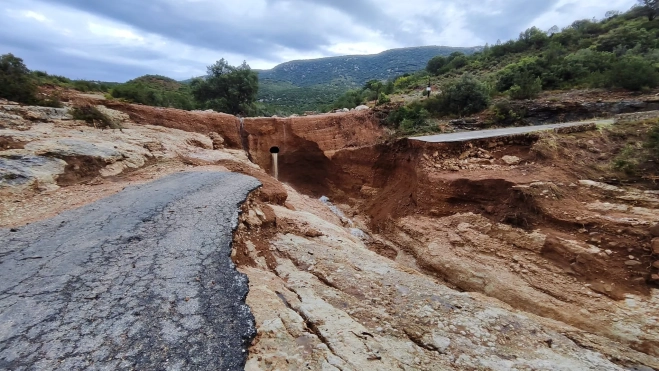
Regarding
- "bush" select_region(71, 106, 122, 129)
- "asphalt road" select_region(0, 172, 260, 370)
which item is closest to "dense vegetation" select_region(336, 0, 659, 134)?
"bush" select_region(71, 106, 122, 129)

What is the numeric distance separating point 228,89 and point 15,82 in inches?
543

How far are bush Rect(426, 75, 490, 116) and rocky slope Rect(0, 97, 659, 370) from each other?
5.90 meters

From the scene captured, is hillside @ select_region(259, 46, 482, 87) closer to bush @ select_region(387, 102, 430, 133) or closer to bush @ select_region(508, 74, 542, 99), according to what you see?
bush @ select_region(508, 74, 542, 99)

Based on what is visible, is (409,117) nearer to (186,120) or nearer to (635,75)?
(635,75)

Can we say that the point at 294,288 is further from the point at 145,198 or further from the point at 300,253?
the point at 145,198

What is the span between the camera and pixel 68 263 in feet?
11.0

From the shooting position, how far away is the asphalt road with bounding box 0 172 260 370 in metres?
2.28

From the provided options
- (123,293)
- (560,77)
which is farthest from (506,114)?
(123,293)

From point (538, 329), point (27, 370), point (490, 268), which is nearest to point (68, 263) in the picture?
point (27, 370)

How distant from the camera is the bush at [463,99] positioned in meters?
14.6

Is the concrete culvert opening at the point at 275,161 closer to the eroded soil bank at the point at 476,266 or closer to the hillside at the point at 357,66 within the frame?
the eroded soil bank at the point at 476,266

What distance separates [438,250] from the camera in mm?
7324

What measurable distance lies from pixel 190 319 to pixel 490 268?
569 centimetres

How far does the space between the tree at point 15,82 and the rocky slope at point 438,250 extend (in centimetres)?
97
